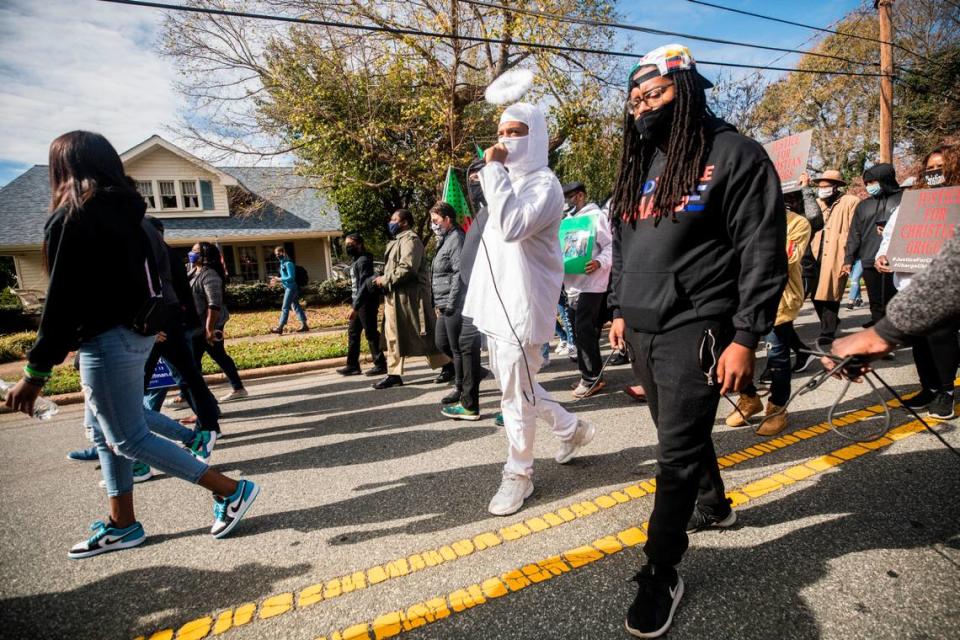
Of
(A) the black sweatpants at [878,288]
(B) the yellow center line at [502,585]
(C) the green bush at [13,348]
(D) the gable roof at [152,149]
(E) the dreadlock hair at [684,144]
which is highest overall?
(D) the gable roof at [152,149]

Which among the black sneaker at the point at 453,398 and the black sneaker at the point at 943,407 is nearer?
the black sneaker at the point at 943,407

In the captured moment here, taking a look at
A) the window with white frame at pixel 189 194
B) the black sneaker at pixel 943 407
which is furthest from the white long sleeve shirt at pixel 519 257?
the window with white frame at pixel 189 194

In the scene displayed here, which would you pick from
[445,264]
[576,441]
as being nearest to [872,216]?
[576,441]

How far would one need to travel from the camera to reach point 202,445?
3.76 m

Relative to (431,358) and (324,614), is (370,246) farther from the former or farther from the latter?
(324,614)

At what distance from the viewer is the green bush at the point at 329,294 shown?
18.6 metres

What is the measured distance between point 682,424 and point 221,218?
24512mm

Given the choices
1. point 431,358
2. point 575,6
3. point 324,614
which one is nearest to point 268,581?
point 324,614

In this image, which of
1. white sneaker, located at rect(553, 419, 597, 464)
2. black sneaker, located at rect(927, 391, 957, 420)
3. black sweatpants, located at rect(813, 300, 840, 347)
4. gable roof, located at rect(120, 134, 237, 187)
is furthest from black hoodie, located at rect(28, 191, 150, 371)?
gable roof, located at rect(120, 134, 237, 187)

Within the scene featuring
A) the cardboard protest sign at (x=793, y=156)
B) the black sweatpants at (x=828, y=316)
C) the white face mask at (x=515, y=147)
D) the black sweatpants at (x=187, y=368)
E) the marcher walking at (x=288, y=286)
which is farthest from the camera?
the marcher walking at (x=288, y=286)

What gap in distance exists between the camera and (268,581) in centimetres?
231

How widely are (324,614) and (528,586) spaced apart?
0.88m

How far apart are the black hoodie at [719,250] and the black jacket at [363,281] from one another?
486 centimetres

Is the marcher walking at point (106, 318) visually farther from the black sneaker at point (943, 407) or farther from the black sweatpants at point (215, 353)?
the black sneaker at point (943, 407)
